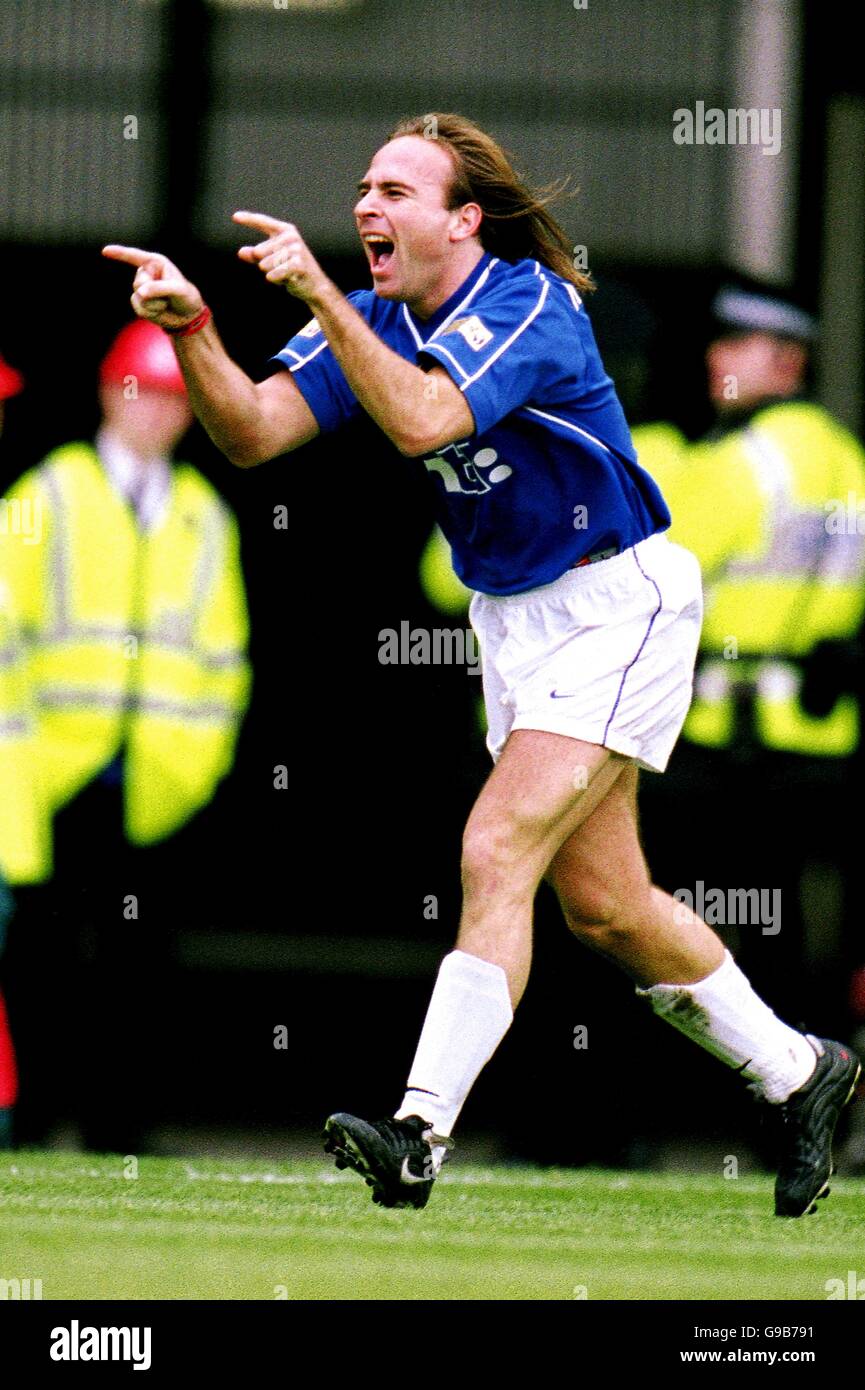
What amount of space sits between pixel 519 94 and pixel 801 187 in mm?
758

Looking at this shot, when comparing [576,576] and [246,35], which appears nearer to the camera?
[576,576]

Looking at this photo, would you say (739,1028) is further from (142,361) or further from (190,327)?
(142,361)

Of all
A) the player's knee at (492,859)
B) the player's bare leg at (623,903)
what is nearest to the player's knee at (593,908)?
the player's bare leg at (623,903)

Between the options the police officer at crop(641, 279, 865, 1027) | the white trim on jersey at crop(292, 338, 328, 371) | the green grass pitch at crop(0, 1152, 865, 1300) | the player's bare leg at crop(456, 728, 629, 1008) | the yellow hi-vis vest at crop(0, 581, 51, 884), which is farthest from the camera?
the police officer at crop(641, 279, 865, 1027)

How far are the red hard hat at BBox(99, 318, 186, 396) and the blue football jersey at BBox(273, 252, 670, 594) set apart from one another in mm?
2319

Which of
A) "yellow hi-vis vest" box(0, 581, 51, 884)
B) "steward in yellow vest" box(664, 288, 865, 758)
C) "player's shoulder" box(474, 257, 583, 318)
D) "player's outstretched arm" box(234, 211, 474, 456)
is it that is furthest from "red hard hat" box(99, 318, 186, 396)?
"player's outstretched arm" box(234, 211, 474, 456)

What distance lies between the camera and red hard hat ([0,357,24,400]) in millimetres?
7211

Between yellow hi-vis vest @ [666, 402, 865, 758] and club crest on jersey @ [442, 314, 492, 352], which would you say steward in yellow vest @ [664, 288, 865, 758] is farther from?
club crest on jersey @ [442, 314, 492, 352]

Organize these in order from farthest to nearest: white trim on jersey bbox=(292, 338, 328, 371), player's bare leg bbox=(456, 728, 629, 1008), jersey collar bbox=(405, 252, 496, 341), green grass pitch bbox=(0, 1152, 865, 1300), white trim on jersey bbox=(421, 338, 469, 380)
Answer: white trim on jersey bbox=(292, 338, 328, 371) → jersey collar bbox=(405, 252, 496, 341) → player's bare leg bbox=(456, 728, 629, 1008) → white trim on jersey bbox=(421, 338, 469, 380) → green grass pitch bbox=(0, 1152, 865, 1300)

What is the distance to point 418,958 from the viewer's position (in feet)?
24.7

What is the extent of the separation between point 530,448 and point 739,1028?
1142mm
